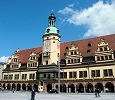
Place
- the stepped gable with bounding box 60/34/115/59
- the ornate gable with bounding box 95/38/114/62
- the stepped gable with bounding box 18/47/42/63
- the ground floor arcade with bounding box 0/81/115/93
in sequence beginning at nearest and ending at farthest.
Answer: the ground floor arcade with bounding box 0/81/115/93, the ornate gable with bounding box 95/38/114/62, the stepped gable with bounding box 60/34/115/59, the stepped gable with bounding box 18/47/42/63

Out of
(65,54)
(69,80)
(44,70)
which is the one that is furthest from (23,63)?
(69,80)

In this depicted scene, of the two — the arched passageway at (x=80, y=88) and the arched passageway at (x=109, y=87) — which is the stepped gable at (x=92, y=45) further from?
the arched passageway at (x=109, y=87)

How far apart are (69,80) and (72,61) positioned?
572cm

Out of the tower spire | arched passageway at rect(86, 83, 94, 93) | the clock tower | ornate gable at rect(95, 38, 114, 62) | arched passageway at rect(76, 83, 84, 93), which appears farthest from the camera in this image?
the tower spire

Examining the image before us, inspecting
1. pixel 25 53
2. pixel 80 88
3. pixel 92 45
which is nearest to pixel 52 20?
pixel 92 45

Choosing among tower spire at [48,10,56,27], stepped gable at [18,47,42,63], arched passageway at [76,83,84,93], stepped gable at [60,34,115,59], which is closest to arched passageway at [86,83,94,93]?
arched passageway at [76,83,84,93]

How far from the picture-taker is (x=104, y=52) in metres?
47.4

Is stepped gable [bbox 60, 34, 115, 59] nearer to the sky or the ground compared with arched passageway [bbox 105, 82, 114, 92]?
nearer to the sky

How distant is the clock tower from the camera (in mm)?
56344

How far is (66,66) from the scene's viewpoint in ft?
175

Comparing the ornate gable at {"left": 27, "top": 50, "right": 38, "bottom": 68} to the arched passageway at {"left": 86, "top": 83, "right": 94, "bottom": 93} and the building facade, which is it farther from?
the arched passageway at {"left": 86, "top": 83, "right": 94, "bottom": 93}

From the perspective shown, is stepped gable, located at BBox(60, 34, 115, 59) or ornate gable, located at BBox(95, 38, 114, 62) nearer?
ornate gable, located at BBox(95, 38, 114, 62)

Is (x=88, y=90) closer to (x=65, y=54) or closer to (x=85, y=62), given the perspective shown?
(x=85, y=62)

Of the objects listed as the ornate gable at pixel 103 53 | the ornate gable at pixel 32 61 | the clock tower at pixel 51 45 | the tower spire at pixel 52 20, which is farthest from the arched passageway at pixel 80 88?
the tower spire at pixel 52 20
